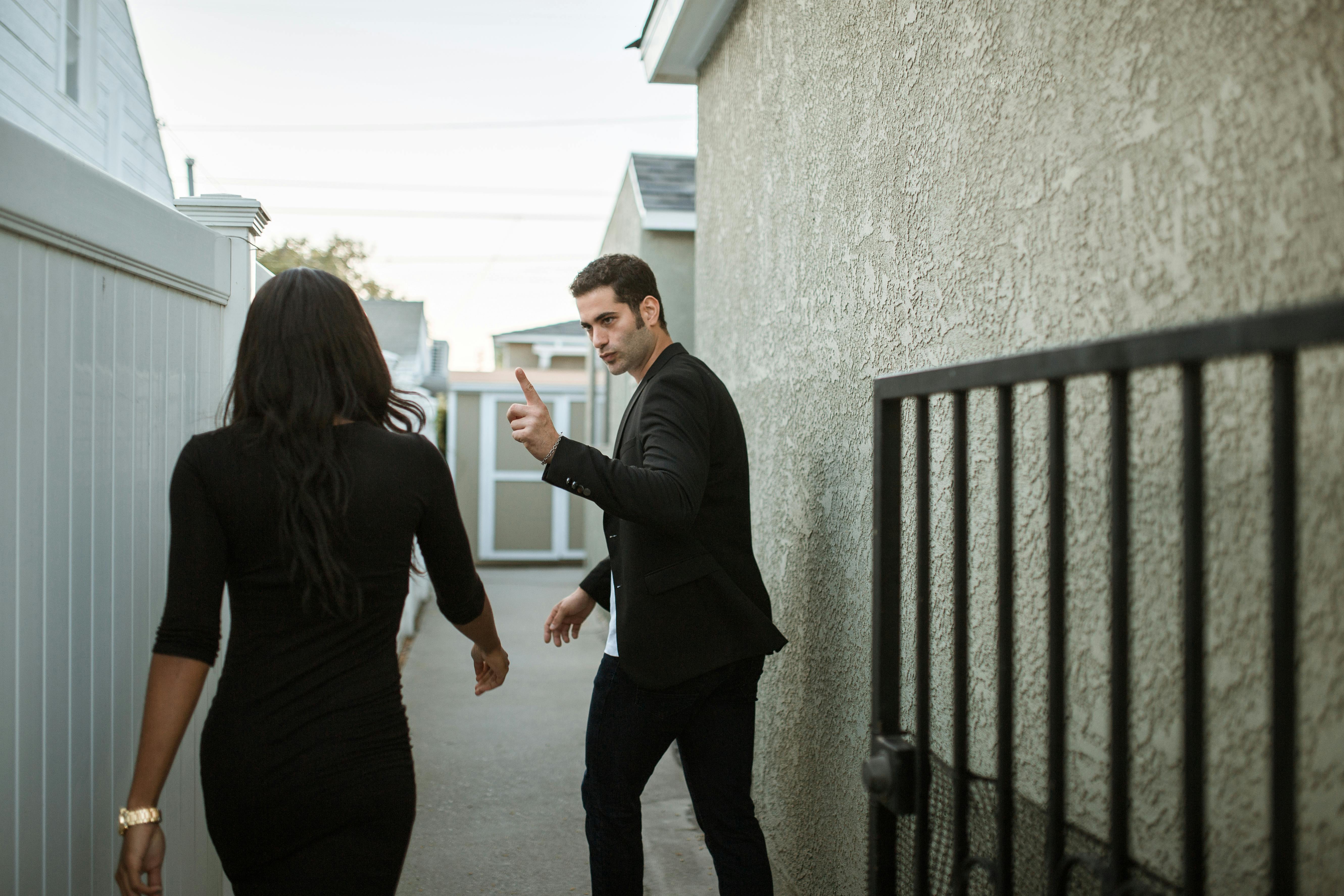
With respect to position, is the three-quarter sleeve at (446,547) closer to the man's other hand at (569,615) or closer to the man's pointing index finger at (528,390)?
the man's pointing index finger at (528,390)

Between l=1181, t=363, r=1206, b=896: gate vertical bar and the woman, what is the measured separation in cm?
125

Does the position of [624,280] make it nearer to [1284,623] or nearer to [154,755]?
[154,755]

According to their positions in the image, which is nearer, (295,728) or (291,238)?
(295,728)

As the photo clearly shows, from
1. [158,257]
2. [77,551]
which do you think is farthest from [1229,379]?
[158,257]

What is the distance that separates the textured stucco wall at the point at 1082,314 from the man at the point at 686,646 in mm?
310

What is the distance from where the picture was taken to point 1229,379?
1177 mm

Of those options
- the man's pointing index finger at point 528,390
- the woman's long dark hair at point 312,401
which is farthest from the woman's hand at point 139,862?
the man's pointing index finger at point 528,390

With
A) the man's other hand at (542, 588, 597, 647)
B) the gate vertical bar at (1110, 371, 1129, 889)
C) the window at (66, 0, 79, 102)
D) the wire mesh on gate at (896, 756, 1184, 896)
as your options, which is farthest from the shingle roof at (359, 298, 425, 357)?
the gate vertical bar at (1110, 371, 1129, 889)

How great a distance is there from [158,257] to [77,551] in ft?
2.41

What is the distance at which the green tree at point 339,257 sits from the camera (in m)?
33.6

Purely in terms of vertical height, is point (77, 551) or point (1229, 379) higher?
point (1229, 379)

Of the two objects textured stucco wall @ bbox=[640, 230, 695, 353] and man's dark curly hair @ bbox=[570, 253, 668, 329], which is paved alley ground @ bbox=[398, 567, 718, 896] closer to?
man's dark curly hair @ bbox=[570, 253, 668, 329]

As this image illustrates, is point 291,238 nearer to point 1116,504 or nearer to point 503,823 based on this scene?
point 503,823

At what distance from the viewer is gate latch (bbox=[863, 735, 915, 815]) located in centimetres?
147
